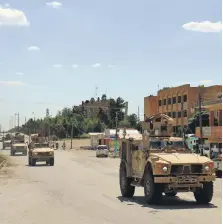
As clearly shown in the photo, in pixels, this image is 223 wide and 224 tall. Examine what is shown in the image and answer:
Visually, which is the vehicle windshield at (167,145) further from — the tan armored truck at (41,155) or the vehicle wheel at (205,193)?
the tan armored truck at (41,155)

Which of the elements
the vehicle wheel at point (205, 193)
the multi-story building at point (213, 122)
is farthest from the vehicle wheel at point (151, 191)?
the multi-story building at point (213, 122)

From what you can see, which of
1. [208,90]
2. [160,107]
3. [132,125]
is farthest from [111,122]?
[208,90]

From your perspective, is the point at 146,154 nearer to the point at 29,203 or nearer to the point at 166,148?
the point at 166,148

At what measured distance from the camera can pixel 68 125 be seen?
535ft

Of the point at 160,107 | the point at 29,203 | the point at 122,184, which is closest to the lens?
the point at 29,203

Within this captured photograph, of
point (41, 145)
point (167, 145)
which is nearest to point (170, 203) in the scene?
point (167, 145)

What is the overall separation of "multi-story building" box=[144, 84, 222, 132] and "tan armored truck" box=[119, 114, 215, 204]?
218 ft

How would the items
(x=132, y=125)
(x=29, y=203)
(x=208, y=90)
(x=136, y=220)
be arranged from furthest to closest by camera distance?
(x=132, y=125) → (x=208, y=90) → (x=29, y=203) → (x=136, y=220)

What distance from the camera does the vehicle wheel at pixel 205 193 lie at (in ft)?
50.1

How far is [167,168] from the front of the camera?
14688 millimetres

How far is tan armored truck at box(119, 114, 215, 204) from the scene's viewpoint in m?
14.8

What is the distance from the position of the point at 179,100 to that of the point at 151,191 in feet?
264

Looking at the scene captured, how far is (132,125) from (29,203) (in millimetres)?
125380

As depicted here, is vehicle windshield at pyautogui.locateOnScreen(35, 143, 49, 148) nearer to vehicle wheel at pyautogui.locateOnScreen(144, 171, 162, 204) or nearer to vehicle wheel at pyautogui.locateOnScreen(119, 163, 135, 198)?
vehicle wheel at pyautogui.locateOnScreen(119, 163, 135, 198)
